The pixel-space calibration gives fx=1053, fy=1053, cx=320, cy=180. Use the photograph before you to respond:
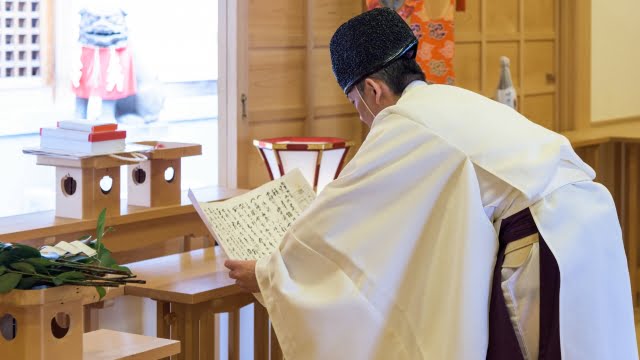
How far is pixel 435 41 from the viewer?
4.21 meters

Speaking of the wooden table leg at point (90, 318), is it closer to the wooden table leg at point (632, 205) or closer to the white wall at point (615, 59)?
the wooden table leg at point (632, 205)

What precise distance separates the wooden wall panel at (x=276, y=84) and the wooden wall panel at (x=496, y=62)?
131 cm

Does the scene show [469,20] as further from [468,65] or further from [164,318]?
[164,318]

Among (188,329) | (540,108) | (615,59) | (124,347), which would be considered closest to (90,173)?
(188,329)

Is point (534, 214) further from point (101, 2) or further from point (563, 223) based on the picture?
point (101, 2)

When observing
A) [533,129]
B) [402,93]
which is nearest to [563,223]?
[533,129]

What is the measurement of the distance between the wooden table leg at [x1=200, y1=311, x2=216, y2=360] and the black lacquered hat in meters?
0.82

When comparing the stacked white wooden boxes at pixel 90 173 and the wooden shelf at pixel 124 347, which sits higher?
the stacked white wooden boxes at pixel 90 173

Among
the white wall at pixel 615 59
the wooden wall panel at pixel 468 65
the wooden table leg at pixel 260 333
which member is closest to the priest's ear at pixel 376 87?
the wooden table leg at pixel 260 333

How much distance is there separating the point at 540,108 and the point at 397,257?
378cm

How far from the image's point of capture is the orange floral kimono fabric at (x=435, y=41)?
13.6ft

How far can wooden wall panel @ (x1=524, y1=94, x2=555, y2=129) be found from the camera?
554 centimetres

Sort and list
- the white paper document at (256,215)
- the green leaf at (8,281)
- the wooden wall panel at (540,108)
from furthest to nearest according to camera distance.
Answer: the wooden wall panel at (540,108) → the white paper document at (256,215) → the green leaf at (8,281)

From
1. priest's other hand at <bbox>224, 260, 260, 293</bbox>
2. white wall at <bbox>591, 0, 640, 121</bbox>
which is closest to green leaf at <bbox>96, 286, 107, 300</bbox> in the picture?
priest's other hand at <bbox>224, 260, 260, 293</bbox>
